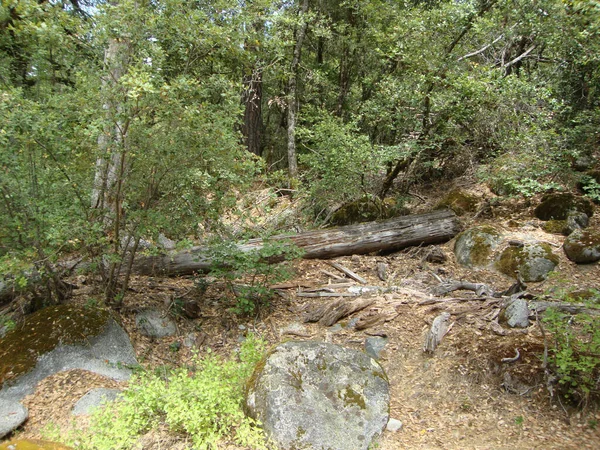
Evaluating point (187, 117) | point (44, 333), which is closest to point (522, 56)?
point (187, 117)

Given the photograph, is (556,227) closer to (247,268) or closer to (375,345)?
(375,345)

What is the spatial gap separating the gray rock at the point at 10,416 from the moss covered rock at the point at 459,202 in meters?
7.95

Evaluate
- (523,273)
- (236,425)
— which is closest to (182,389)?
(236,425)

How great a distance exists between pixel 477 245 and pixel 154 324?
561cm

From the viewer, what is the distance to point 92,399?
4199 millimetres

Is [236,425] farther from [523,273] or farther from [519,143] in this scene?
[519,143]

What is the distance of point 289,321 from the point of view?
237 inches

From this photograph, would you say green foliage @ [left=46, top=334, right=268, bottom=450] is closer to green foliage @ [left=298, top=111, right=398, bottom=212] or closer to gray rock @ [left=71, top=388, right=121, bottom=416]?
gray rock @ [left=71, top=388, right=121, bottom=416]

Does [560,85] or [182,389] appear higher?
[560,85]

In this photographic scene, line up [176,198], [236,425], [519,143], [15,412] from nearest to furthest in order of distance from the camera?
[236,425] < [15,412] < [176,198] < [519,143]

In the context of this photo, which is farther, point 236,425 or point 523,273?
point 523,273

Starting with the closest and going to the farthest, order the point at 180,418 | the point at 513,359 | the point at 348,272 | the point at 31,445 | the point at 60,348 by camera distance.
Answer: the point at 180,418 → the point at 31,445 → the point at 513,359 → the point at 60,348 → the point at 348,272

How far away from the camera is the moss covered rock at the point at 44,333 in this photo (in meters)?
4.60

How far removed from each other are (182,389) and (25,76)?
5433 mm
